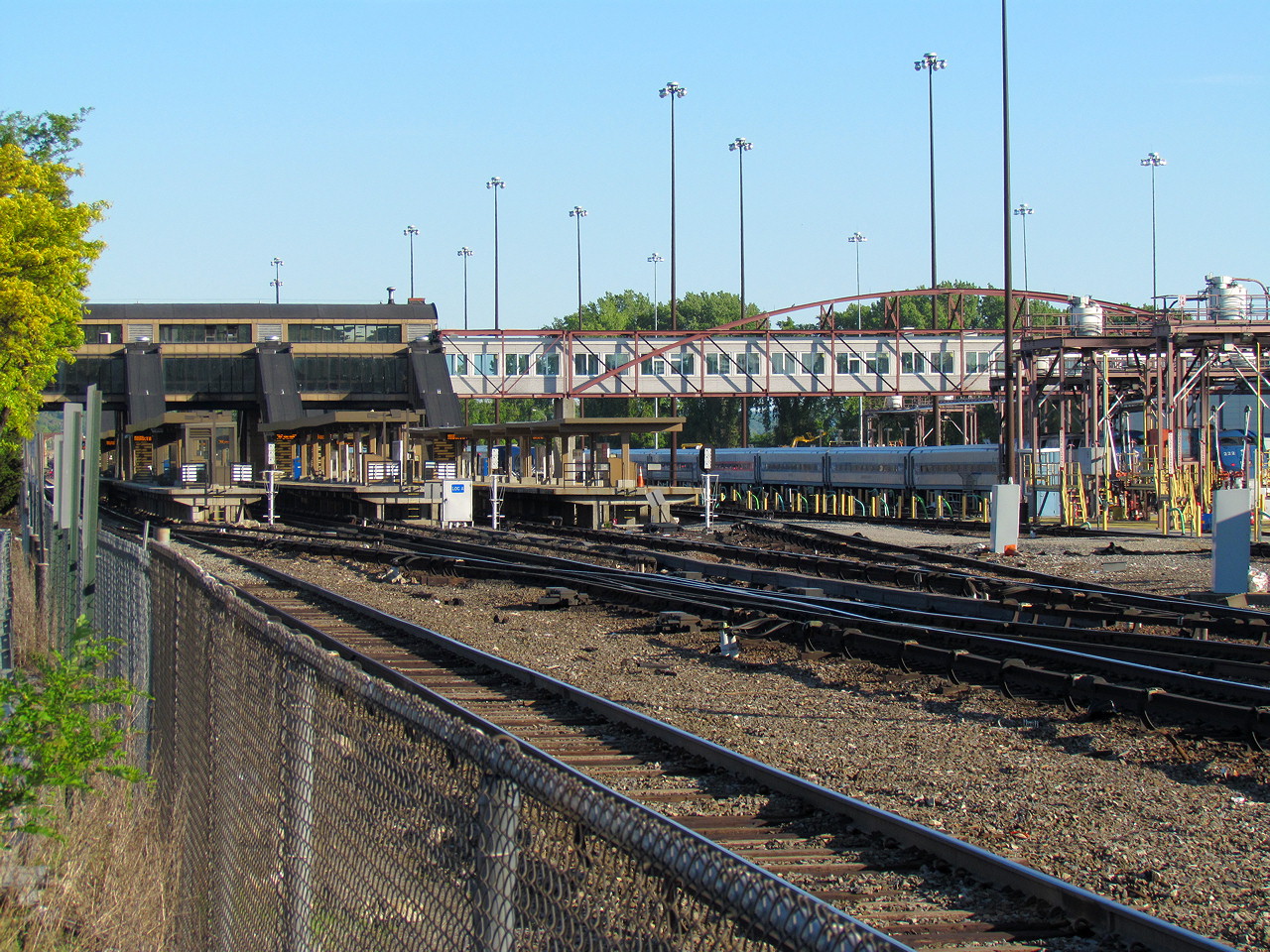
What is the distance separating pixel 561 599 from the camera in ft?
59.9

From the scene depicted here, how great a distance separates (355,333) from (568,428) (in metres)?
39.8

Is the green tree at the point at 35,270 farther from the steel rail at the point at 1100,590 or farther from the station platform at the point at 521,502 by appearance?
the steel rail at the point at 1100,590

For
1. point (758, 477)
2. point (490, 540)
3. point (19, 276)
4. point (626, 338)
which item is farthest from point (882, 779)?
point (626, 338)

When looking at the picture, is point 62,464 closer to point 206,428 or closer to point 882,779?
point 882,779

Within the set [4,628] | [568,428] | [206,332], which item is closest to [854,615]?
[4,628]

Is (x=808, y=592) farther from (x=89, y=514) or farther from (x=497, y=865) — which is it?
(x=497, y=865)

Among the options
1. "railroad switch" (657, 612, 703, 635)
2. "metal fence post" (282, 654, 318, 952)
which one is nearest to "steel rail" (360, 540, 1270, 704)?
"railroad switch" (657, 612, 703, 635)

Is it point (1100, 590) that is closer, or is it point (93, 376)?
point (1100, 590)

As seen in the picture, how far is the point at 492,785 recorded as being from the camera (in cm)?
283

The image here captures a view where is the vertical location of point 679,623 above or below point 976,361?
below

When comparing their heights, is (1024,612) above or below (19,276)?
below

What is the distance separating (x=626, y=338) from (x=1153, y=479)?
33.3 metres

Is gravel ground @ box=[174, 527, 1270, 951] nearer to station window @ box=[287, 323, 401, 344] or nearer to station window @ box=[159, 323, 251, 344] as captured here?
station window @ box=[287, 323, 401, 344]

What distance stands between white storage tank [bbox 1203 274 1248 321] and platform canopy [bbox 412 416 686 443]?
52.9 feet
